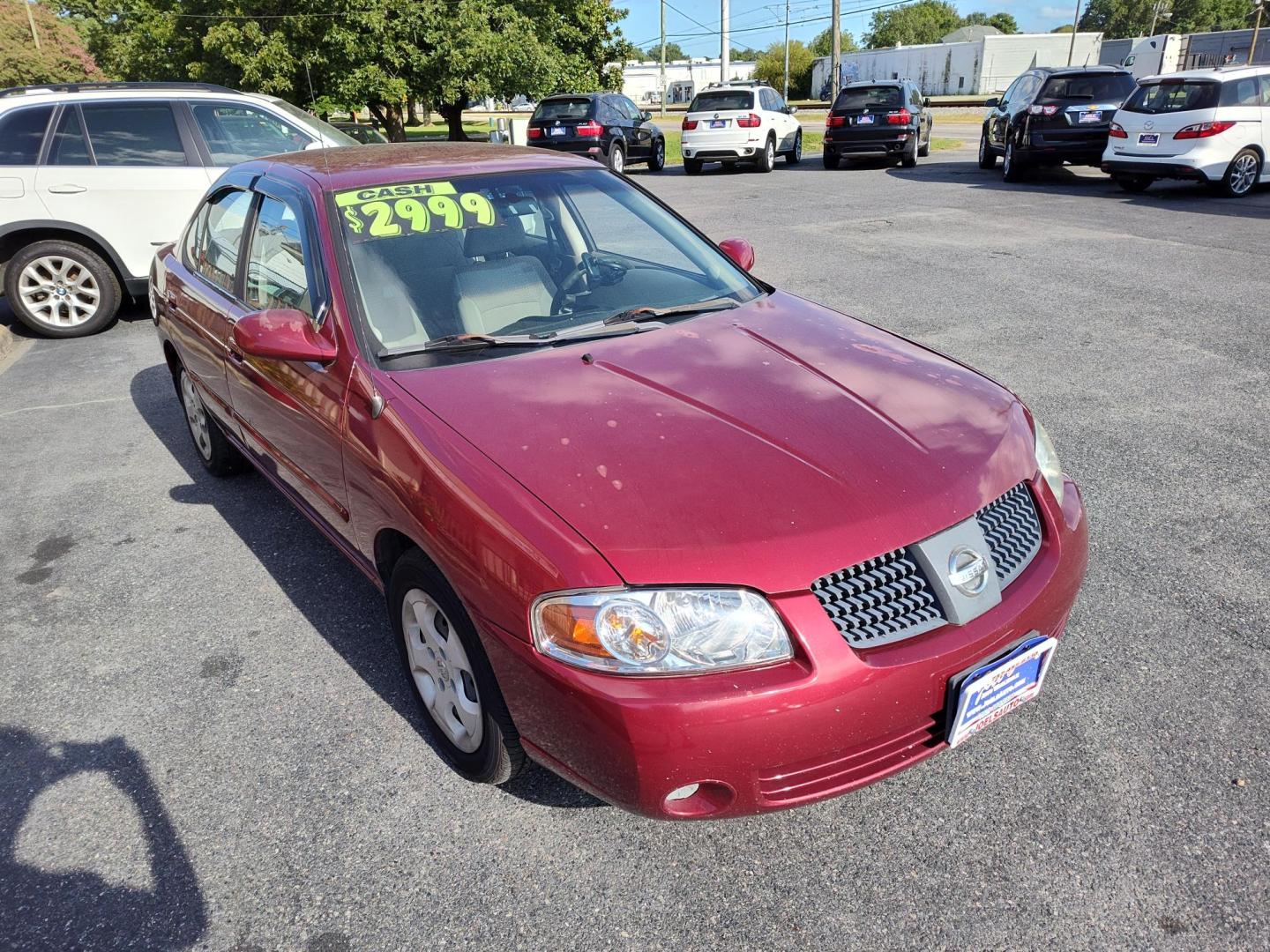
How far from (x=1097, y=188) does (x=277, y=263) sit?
46.7 feet

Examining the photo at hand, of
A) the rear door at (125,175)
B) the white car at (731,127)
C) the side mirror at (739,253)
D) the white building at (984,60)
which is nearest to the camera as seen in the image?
the side mirror at (739,253)

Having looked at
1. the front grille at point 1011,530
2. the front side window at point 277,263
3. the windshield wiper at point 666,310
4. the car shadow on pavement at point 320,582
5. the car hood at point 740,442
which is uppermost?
the front side window at point 277,263

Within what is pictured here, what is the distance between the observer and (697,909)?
217 centimetres

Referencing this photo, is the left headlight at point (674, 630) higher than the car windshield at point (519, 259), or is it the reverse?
the car windshield at point (519, 259)

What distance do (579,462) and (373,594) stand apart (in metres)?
1.71

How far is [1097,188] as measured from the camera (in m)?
14.2

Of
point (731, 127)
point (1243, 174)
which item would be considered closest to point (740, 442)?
point (1243, 174)

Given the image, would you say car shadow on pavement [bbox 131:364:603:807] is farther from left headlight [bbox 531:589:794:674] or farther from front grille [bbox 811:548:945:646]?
front grille [bbox 811:548:945:646]

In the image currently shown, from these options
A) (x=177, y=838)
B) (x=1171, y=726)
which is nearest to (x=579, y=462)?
(x=177, y=838)

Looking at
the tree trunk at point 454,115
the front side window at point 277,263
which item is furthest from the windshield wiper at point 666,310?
the tree trunk at point 454,115

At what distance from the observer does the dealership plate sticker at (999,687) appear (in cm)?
211

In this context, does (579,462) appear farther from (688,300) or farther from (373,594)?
(373,594)

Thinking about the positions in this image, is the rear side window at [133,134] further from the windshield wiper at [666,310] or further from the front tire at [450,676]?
the front tire at [450,676]

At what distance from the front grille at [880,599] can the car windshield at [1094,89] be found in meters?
14.8
